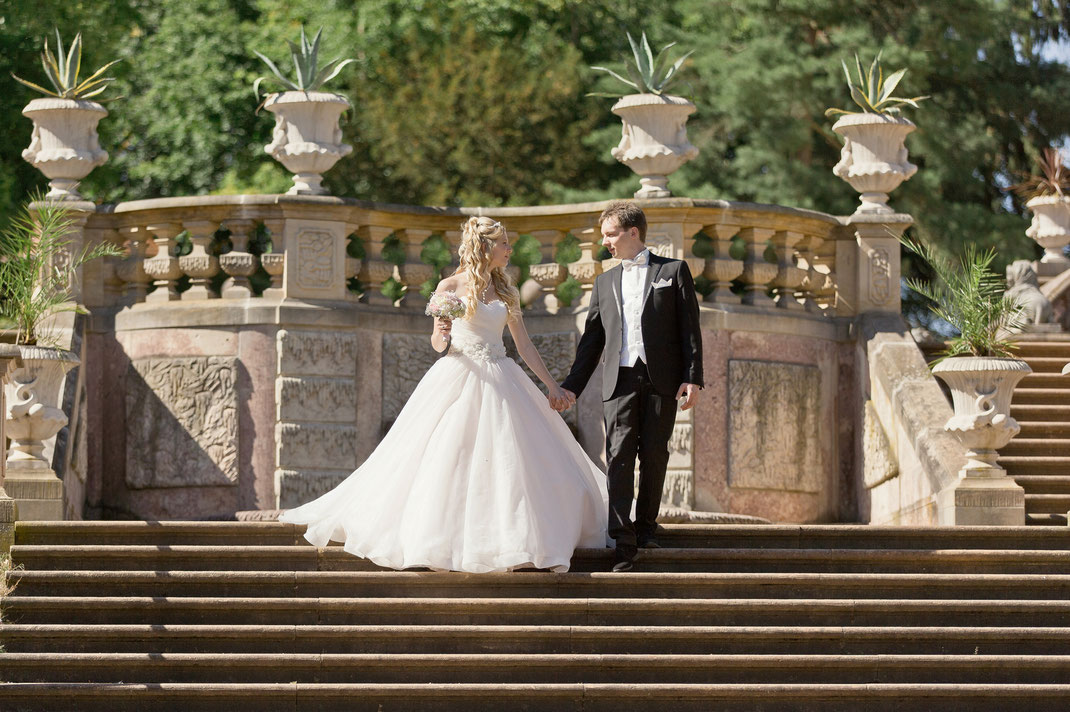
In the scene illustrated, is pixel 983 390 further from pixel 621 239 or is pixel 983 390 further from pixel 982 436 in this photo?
pixel 621 239

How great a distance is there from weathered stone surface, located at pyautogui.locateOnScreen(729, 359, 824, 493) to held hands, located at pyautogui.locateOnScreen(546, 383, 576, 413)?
4.05 metres

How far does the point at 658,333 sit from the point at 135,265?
5489 millimetres

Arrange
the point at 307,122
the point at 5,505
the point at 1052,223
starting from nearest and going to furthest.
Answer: the point at 5,505
the point at 307,122
the point at 1052,223

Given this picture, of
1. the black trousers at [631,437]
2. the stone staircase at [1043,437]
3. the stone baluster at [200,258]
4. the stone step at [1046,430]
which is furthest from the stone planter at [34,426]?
the stone step at [1046,430]

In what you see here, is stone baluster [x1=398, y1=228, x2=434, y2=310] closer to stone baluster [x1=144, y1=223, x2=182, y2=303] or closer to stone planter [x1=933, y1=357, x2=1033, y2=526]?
stone baluster [x1=144, y1=223, x2=182, y2=303]

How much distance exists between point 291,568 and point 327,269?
4143 millimetres

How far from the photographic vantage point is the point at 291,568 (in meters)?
9.33

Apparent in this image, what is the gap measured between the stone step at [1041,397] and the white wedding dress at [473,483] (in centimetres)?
491

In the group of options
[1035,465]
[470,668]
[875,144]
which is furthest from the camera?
[875,144]

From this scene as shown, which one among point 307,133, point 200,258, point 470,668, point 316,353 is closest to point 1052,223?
point 307,133

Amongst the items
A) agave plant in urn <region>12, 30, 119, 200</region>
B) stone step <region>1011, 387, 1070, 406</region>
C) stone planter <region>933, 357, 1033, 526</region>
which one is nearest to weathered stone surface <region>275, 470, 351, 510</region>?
agave plant in urn <region>12, 30, 119, 200</region>

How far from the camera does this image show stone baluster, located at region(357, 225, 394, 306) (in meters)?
13.3

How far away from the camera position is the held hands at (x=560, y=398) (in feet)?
30.1

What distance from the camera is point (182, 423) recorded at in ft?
42.4
